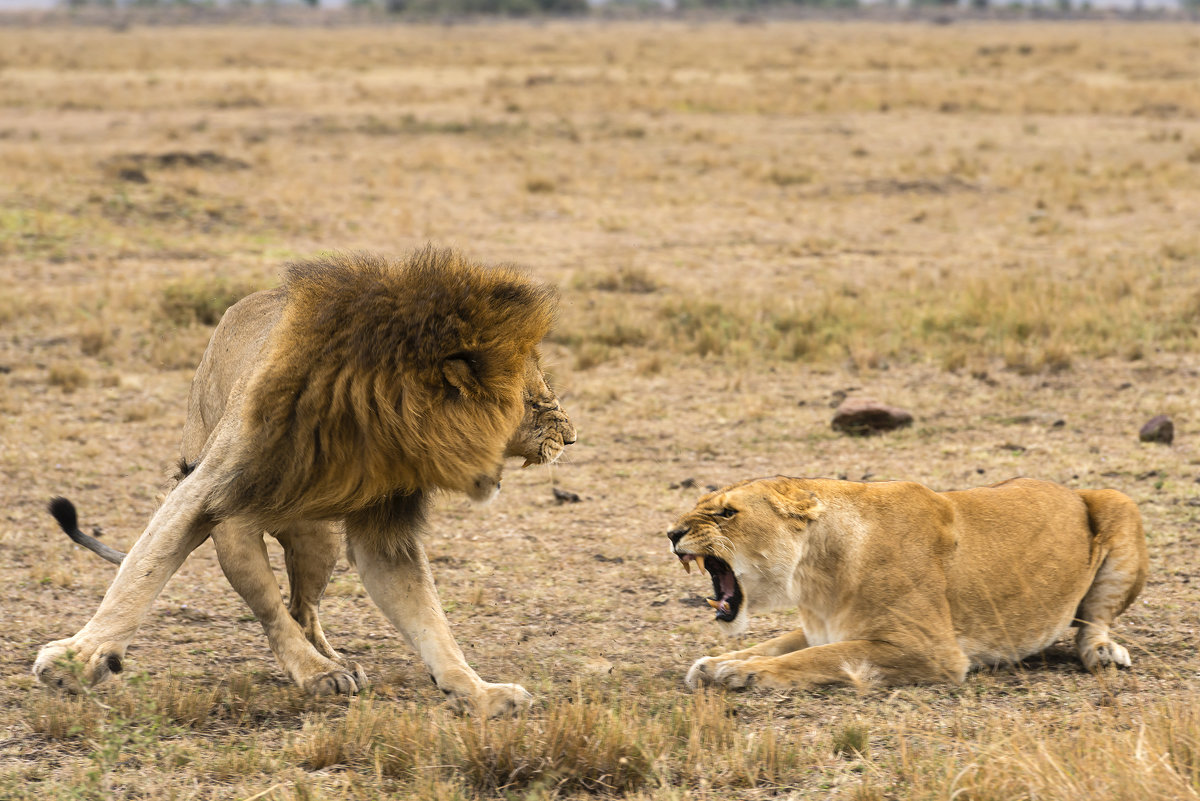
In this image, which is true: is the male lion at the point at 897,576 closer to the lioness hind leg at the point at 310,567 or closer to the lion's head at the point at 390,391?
the lion's head at the point at 390,391

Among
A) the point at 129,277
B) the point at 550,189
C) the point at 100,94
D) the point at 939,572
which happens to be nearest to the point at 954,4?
the point at 100,94

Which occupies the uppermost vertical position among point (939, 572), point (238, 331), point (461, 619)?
point (238, 331)

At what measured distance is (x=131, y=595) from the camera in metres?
3.93

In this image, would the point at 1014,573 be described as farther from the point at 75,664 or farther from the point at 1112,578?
the point at 75,664

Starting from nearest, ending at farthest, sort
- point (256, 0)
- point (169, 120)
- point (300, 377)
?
1. point (300, 377)
2. point (169, 120)
3. point (256, 0)

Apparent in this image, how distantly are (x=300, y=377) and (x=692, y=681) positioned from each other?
5.39 feet

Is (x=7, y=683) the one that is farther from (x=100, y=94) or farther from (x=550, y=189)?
(x=100, y=94)

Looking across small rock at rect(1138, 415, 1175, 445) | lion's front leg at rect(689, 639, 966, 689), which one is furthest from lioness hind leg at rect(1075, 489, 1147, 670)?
small rock at rect(1138, 415, 1175, 445)

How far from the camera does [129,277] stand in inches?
473

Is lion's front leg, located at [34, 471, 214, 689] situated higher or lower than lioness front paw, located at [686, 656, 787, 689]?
higher

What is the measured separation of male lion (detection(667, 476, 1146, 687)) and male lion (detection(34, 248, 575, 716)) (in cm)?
71

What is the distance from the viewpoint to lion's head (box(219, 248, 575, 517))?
12.8 ft

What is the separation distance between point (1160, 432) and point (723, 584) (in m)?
4.03

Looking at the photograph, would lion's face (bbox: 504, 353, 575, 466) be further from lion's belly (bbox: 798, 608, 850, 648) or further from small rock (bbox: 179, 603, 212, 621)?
small rock (bbox: 179, 603, 212, 621)
